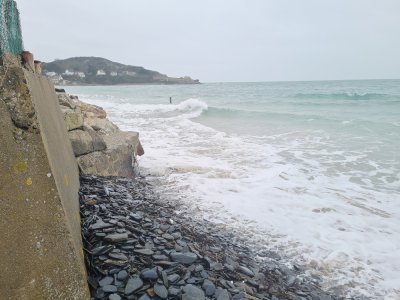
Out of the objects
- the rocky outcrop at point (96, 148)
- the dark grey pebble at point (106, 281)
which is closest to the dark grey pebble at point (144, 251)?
the dark grey pebble at point (106, 281)

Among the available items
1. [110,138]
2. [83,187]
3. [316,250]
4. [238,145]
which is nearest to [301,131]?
[238,145]

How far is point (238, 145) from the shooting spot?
464 inches

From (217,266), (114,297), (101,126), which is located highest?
(101,126)

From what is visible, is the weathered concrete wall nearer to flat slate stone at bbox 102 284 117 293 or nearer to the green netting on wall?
flat slate stone at bbox 102 284 117 293

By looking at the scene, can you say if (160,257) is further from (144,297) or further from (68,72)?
(68,72)

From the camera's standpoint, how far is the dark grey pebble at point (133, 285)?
8.42 feet

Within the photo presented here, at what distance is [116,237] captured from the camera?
3180 millimetres

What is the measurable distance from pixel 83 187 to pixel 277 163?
6002 millimetres

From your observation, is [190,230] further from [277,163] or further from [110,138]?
[277,163]

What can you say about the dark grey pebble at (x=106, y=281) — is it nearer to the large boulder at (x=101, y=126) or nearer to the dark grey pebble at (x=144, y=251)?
the dark grey pebble at (x=144, y=251)

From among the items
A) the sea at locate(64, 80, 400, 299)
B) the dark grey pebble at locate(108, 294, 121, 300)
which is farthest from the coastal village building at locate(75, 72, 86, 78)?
the dark grey pebble at locate(108, 294, 121, 300)

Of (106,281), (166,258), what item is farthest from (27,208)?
(166,258)

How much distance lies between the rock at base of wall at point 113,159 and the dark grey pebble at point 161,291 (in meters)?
3.37

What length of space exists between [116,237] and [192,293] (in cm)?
93
